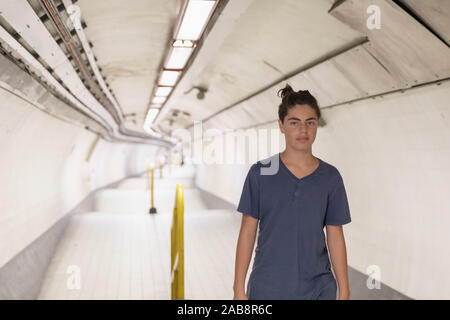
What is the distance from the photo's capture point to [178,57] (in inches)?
279

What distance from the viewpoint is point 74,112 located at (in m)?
8.75

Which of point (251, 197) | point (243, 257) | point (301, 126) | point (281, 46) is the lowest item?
point (243, 257)

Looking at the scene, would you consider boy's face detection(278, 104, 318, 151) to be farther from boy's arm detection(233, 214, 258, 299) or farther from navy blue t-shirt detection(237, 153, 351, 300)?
boy's arm detection(233, 214, 258, 299)

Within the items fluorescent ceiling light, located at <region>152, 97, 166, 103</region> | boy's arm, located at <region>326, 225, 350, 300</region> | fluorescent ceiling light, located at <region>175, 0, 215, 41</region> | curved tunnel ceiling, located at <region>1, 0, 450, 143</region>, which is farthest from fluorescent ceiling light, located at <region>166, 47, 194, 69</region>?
boy's arm, located at <region>326, 225, 350, 300</region>

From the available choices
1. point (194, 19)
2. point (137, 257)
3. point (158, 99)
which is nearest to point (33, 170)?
point (137, 257)

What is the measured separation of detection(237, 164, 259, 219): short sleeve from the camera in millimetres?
2680

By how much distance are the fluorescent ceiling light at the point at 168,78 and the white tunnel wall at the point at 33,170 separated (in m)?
2.13

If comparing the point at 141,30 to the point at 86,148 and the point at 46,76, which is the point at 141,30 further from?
the point at 86,148

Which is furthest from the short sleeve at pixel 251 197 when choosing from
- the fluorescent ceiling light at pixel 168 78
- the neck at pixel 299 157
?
the fluorescent ceiling light at pixel 168 78

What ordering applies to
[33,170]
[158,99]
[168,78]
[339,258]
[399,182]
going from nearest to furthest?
[339,258] → [399,182] → [33,170] → [168,78] → [158,99]

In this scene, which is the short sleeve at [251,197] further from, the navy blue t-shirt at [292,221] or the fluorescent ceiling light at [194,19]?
the fluorescent ceiling light at [194,19]

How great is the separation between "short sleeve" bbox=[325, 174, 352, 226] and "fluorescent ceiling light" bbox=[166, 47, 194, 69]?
4344 millimetres

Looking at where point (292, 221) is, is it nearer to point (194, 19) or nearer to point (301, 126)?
point (301, 126)

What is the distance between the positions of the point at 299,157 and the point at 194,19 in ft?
10.0
